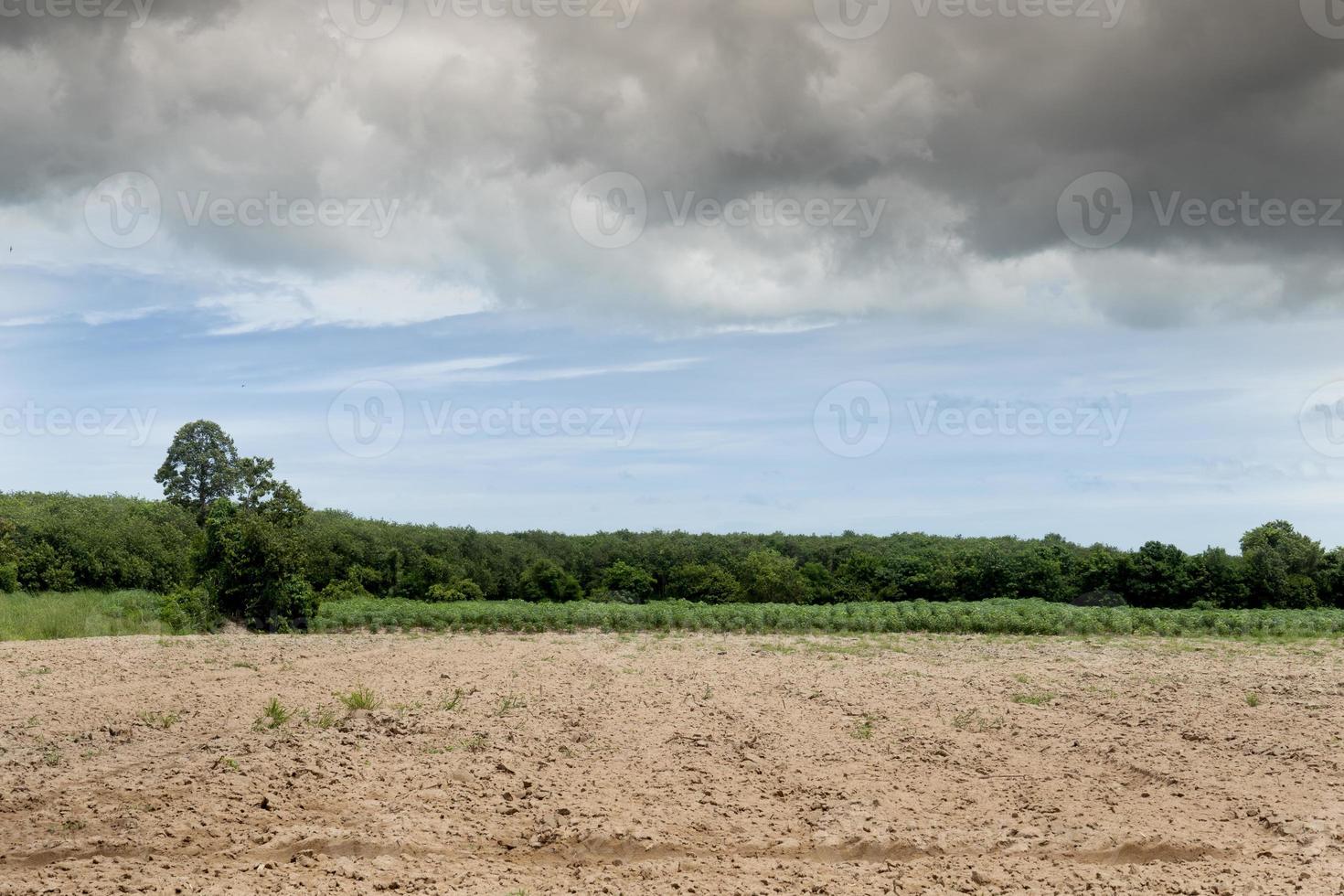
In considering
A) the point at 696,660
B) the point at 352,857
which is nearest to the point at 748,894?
the point at 352,857

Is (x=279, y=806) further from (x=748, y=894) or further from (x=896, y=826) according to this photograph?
(x=896, y=826)

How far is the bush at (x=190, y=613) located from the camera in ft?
70.9

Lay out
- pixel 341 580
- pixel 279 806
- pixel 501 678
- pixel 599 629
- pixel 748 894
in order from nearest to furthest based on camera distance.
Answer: pixel 748 894, pixel 279 806, pixel 501 678, pixel 599 629, pixel 341 580

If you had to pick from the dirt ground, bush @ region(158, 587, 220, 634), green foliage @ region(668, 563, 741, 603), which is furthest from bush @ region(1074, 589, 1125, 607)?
bush @ region(158, 587, 220, 634)

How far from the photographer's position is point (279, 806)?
7871 millimetres

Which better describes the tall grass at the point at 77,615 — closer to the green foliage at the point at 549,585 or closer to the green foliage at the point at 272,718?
the green foliage at the point at 272,718

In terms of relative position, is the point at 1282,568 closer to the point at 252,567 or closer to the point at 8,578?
the point at 252,567

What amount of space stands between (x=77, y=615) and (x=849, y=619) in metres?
18.4

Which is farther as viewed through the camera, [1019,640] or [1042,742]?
[1019,640]

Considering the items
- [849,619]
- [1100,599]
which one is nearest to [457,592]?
[849,619]

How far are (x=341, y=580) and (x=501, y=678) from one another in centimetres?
2698

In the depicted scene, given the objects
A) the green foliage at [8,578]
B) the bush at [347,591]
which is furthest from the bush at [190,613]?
the green foliage at [8,578]

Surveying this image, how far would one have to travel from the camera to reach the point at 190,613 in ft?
72.1

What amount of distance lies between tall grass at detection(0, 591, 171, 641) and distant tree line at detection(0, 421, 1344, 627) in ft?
7.11
